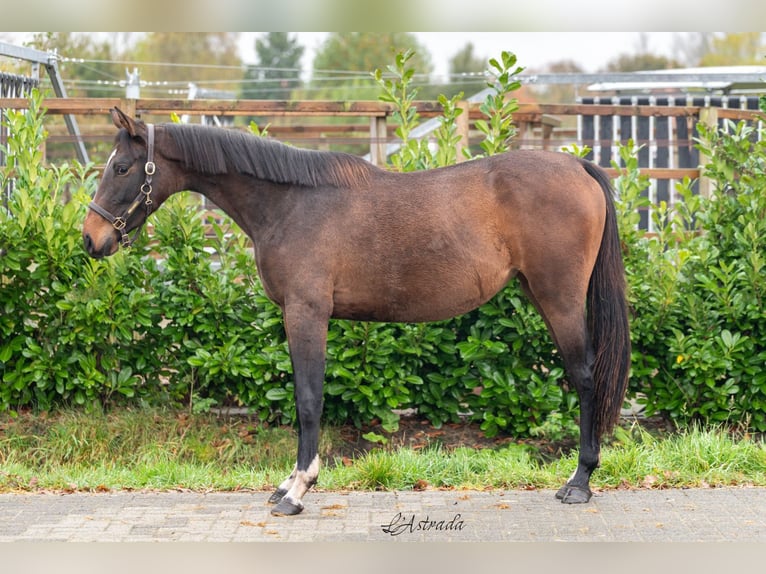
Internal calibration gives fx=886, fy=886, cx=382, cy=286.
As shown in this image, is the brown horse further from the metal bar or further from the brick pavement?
the metal bar

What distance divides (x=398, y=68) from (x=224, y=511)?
11.5ft

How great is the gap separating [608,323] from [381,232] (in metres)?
1.46

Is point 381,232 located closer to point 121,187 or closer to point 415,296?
point 415,296

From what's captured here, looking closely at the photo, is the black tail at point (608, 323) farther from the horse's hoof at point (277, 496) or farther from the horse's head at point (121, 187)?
the horse's head at point (121, 187)

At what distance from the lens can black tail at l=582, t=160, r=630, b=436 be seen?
204 inches

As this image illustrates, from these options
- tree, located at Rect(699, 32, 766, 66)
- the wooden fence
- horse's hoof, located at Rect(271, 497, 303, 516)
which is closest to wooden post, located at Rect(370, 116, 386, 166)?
the wooden fence

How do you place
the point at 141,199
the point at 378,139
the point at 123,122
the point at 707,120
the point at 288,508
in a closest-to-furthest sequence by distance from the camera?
the point at 288,508, the point at 123,122, the point at 141,199, the point at 378,139, the point at 707,120

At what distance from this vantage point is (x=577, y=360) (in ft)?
16.8

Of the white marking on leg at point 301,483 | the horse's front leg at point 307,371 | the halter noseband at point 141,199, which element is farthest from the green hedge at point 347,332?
the halter noseband at point 141,199

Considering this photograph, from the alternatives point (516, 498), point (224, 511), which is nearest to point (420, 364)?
point (516, 498)

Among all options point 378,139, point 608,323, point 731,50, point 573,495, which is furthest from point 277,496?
point 731,50

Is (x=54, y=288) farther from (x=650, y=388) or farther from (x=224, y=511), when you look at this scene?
(x=650, y=388)

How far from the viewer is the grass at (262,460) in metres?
5.45

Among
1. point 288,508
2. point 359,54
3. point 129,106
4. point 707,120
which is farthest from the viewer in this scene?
point 359,54
